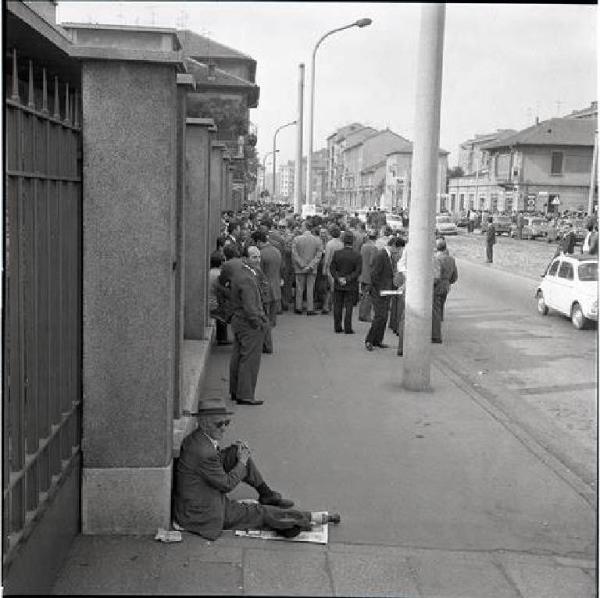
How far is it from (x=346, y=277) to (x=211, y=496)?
359 inches

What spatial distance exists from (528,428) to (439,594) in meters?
4.67

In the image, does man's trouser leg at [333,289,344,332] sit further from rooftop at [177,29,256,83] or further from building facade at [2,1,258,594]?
rooftop at [177,29,256,83]

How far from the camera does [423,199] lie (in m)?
10.5

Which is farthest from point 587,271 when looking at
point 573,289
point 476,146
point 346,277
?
point 476,146

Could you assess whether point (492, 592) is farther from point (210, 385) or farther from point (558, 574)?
point (210, 385)

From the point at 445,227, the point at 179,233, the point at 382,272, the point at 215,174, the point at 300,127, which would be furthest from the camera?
the point at 445,227

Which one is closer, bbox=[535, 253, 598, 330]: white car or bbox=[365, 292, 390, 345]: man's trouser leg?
bbox=[365, 292, 390, 345]: man's trouser leg

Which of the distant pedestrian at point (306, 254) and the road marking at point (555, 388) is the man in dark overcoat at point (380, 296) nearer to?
the road marking at point (555, 388)

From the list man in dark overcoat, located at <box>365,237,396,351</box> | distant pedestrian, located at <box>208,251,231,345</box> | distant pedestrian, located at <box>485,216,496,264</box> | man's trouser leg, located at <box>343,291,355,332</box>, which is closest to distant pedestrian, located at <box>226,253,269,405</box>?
distant pedestrian, located at <box>208,251,231,345</box>

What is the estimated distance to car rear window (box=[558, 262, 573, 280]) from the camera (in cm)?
1827

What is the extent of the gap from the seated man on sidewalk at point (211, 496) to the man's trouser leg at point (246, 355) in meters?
3.55

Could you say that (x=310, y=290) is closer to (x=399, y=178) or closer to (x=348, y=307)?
(x=348, y=307)

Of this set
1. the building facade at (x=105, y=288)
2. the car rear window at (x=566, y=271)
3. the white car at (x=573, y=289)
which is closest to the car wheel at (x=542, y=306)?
the white car at (x=573, y=289)

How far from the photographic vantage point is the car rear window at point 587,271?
17797 millimetres
